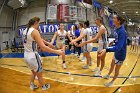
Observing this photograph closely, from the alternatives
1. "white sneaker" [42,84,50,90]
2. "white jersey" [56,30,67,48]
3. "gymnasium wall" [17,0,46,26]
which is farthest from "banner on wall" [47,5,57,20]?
"white jersey" [56,30,67,48]

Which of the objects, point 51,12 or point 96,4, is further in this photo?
point 96,4

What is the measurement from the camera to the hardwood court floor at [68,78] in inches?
104

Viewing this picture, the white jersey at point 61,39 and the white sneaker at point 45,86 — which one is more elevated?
the white jersey at point 61,39

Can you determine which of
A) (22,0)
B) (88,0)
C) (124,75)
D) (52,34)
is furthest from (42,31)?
(124,75)

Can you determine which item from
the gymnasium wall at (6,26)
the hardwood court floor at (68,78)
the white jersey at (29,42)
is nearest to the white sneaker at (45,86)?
the hardwood court floor at (68,78)

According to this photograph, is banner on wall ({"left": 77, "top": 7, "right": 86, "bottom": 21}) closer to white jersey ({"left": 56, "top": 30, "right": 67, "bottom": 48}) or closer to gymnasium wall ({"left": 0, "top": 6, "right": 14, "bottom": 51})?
white jersey ({"left": 56, "top": 30, "right": 67, "bottom": 48})

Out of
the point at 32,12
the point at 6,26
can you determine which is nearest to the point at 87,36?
the point at 32,12

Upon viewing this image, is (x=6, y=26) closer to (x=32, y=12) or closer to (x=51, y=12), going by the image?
(x=32, y=12)

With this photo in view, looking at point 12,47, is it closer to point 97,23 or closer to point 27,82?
point 27,82

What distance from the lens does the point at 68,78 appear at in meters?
3.07

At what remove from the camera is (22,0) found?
2.13 meters

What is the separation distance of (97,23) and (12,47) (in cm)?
120

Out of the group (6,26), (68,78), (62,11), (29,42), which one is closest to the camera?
(6,26)

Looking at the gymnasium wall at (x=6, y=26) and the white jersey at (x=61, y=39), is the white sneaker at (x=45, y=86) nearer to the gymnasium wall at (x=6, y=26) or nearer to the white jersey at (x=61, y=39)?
the gymnasium wall at (x=6, y=26)
